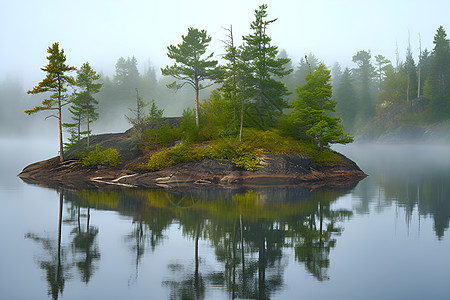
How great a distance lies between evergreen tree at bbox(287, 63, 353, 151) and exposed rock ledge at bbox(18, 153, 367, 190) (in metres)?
3.21

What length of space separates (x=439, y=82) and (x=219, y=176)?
69.3m

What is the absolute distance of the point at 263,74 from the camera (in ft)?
124

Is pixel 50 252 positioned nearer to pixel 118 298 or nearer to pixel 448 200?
pixel 118 298

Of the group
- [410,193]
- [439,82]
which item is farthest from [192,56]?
[439,82]

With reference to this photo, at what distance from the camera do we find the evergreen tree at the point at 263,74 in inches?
1486

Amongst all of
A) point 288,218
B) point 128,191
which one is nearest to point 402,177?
point 288,218

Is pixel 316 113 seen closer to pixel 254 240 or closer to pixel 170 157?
pixel 170 157

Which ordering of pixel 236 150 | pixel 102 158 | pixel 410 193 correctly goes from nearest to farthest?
pixel 410 193 < pixel 236 150 < pixel 102 158

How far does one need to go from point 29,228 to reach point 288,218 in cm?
1204

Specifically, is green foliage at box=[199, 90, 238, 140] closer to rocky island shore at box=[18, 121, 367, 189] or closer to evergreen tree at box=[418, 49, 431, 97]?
rocky island shore at box=[18, 121, 367, 189]

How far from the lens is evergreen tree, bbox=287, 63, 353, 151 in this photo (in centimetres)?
3613

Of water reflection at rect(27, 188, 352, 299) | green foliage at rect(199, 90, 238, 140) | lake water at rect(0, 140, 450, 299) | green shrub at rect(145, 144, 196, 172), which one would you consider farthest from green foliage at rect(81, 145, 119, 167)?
lake water at rect(0, 140, 450, 299)

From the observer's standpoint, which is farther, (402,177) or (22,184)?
(402,177)

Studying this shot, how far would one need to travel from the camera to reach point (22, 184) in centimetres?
3359
